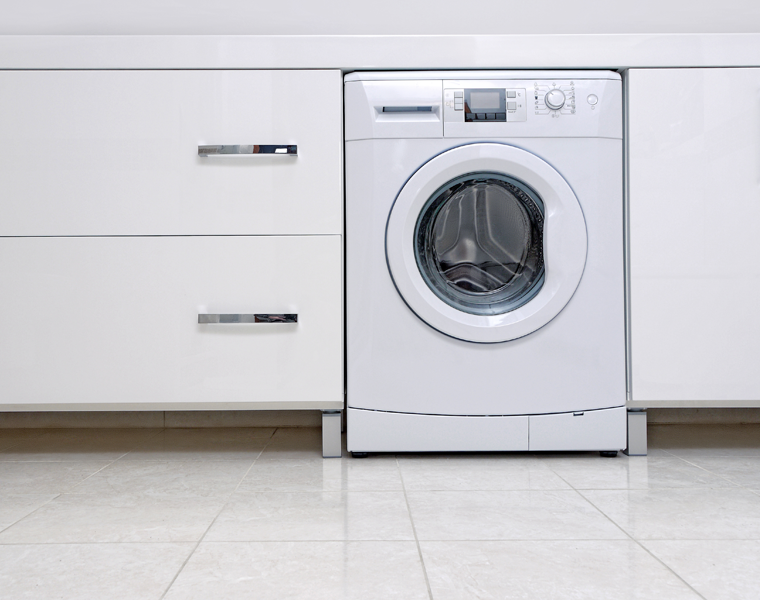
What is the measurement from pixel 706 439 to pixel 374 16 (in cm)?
156

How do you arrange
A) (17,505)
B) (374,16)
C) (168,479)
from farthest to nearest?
(374,16)
(168,479)
(17,505)

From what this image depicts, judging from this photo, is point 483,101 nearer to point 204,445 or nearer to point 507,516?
point 507,516

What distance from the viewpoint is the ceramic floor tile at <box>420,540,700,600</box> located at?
619 mm

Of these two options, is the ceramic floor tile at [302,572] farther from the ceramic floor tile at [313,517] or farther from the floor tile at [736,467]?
the floor tile at [736,467]

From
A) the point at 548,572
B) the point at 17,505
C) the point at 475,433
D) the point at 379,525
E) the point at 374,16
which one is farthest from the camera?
the point at 374,16

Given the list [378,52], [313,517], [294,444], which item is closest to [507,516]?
[313,517]

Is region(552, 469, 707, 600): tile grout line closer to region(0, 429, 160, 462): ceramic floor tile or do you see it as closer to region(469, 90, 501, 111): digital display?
region(469, 90, 501, 111): digital display

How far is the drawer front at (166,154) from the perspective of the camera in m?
1.23

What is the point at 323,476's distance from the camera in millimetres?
1115

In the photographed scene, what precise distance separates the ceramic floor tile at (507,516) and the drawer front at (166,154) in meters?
0.60

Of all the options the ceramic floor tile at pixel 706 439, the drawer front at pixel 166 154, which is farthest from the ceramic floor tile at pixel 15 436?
the ceramic floor tile at pixel 706 439

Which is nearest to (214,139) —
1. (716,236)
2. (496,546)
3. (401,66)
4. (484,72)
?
(401,66)

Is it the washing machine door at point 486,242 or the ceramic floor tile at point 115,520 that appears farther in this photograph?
the washing machine door at point 486,242

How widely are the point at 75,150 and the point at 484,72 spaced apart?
899 mm
